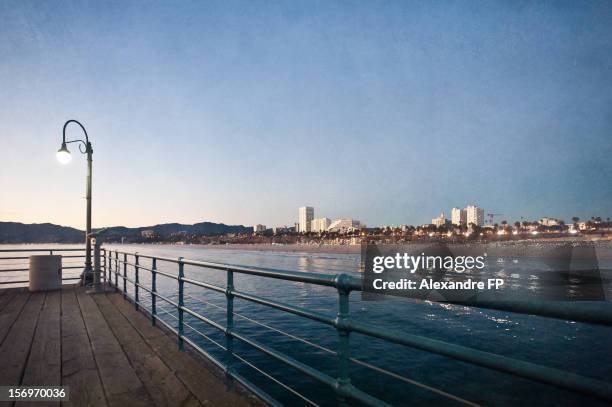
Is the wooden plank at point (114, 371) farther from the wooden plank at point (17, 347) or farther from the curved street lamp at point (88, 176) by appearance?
the curved street lamp at point (88, 176)

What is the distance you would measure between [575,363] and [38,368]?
12.5 metres

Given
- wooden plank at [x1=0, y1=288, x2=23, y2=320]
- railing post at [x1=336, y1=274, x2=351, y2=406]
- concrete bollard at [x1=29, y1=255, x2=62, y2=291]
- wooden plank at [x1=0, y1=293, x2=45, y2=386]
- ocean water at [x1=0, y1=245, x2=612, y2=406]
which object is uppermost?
railing post at [x1=336, y1=274, x2=351, y2=406]

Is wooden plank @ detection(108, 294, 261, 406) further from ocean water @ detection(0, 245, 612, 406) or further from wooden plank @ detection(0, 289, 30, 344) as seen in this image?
wooden plank @ detection(0, 289, 30, 344)

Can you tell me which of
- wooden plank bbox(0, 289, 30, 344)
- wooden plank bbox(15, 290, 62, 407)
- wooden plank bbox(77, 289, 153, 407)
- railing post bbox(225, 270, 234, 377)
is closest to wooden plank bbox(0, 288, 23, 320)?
wooden plank bbox(0, 289, 30, 344)

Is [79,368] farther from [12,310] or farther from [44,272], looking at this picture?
[44,272]

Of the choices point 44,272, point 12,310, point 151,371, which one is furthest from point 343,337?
point 44,272

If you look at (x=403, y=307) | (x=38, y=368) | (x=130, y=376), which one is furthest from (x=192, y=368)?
(x=403, y=307)

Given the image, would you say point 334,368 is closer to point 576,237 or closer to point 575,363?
point 575,363

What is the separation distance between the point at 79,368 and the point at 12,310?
487cm

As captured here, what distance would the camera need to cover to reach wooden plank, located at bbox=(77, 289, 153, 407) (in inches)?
138

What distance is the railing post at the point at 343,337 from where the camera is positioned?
2.35m

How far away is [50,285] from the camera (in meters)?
10.4

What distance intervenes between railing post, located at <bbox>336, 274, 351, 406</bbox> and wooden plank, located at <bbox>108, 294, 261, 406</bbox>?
1353mm

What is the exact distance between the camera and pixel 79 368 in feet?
14.1
